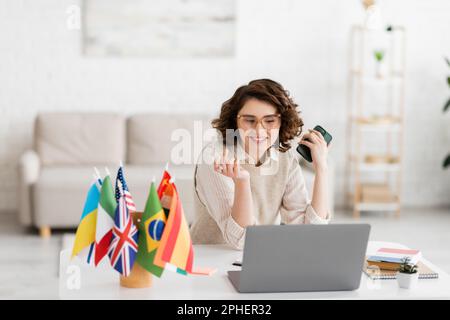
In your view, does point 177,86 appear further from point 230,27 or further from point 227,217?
point 227,217

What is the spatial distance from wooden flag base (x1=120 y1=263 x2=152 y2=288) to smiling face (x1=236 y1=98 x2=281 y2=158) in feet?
1.94

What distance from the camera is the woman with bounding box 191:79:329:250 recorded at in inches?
81.4

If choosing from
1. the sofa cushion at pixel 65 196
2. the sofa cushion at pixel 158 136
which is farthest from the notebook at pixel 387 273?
the sofa cushion at pixel 158 136

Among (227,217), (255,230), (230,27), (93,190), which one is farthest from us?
(230,27)

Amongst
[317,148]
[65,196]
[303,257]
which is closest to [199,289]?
[303,257]

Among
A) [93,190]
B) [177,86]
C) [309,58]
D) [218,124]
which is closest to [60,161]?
[177,86]

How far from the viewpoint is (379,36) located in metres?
5.73

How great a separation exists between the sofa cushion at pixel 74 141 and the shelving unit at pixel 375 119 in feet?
5.91

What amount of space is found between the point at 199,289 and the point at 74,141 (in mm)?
3656

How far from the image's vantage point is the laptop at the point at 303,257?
1590 mm

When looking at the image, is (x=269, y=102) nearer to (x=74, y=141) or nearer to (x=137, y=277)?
(x=137, y=277)

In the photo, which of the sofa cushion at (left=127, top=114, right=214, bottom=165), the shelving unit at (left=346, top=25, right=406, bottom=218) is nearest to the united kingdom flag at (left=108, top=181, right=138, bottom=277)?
the sofa cushion at (left=127, top=114, right=214, bottom=165)

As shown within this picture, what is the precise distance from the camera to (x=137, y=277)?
168cm
